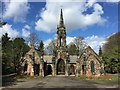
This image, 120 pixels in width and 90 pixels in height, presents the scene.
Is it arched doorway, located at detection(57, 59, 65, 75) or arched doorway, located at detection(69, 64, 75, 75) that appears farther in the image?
arched doorway, located at detection(57, 59, 65, 75)

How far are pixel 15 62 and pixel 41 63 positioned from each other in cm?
594

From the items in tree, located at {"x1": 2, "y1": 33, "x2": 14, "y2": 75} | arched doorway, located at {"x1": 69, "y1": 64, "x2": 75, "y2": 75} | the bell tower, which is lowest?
arched doorway, located at {"x1": 69, "y1": 64, "x2": 75, "y2": 75}

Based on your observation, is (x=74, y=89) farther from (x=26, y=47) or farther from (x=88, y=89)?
(x=26, y=47)

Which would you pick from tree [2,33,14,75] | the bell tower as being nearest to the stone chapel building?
the bell tower

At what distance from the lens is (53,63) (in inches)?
2328

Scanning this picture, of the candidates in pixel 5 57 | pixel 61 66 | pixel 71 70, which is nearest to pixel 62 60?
pixel 71 70

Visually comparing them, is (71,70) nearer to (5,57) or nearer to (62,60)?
(62,60)

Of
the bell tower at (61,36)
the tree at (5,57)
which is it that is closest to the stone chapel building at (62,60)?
the bell tower at (61,36)

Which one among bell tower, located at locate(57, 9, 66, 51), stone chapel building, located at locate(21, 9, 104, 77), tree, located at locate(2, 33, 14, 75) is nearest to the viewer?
tree, located at locate(2, 33, 14, 75)

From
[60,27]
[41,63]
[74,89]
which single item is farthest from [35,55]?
[74,89]

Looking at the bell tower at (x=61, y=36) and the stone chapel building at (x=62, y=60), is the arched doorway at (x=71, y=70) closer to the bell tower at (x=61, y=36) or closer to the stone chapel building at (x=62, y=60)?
the stone chapel building at (x=62, y=60)

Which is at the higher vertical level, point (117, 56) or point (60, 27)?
point (60, 27)

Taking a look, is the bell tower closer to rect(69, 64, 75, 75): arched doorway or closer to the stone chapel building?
the stone chapel building

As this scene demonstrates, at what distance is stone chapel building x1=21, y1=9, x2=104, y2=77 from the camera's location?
55344mm
